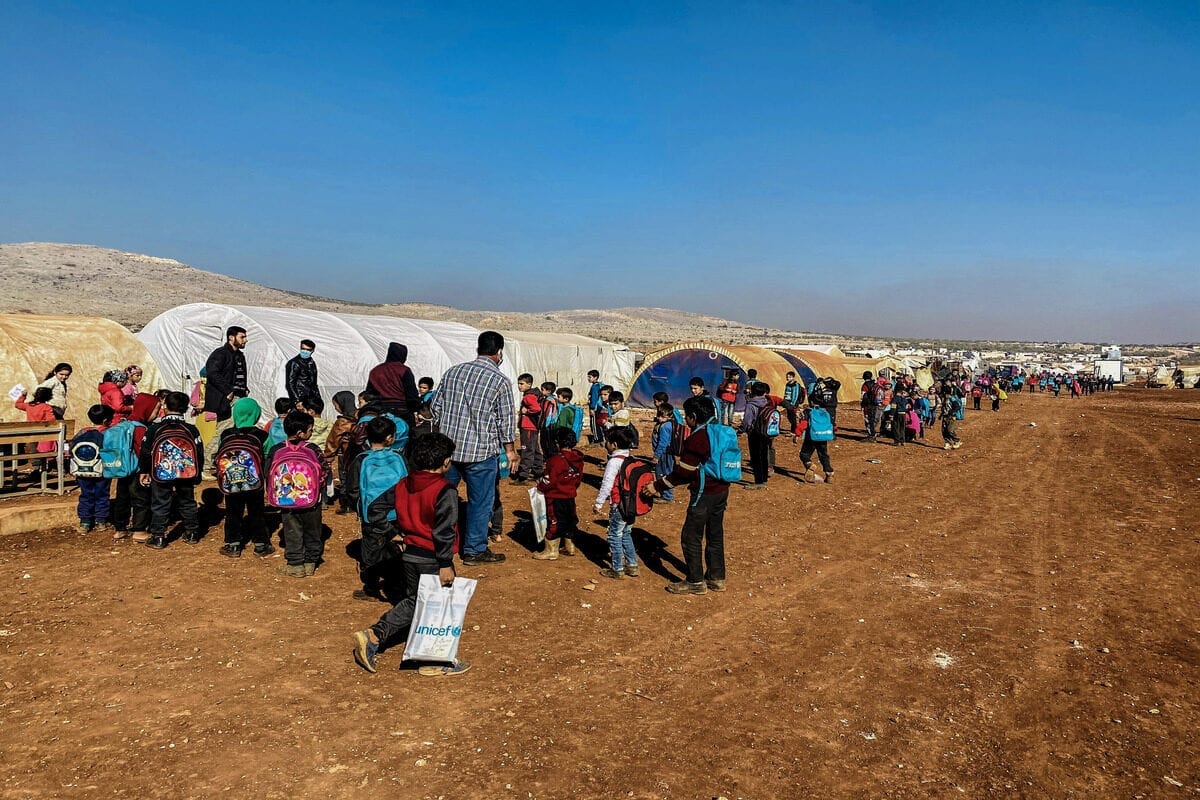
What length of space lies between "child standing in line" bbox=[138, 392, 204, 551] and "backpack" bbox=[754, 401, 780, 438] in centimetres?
892

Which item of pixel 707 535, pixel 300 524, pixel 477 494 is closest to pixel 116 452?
pixel 300 524

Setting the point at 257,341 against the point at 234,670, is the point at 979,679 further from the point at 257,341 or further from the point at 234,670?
the point at 257,341

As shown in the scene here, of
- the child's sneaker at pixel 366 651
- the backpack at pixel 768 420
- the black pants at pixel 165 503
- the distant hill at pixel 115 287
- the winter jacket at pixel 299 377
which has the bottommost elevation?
the child's sneaker at pixel 366 651

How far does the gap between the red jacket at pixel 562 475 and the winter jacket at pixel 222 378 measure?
16.1 ft

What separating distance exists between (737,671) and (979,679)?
1883mm

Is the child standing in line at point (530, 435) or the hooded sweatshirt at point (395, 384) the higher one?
the hooded sweatshirt at point (395, 384)

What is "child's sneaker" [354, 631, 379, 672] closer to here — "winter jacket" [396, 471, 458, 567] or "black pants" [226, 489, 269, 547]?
"winter jacket" [396, 471, 458, 567]

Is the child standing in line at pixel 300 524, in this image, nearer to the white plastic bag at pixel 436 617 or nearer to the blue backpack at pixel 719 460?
the white plastic bag at pixel 436 617

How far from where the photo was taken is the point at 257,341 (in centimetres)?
1781

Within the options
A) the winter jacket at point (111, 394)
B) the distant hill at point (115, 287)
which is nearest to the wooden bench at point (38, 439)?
the winter jacket at point (111, 394)

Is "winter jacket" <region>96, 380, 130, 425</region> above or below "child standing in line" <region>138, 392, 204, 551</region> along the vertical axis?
above

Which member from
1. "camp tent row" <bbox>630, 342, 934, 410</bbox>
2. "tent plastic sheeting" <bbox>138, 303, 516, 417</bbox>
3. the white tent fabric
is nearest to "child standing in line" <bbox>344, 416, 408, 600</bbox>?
"tent plastic sheeting" <bbox>138, 303, 516, 417</bbox>

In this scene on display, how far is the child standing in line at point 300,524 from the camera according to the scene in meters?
7.19

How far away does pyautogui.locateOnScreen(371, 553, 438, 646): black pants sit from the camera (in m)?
5.31
